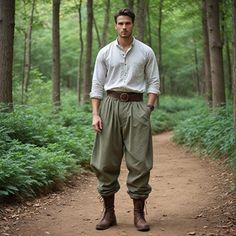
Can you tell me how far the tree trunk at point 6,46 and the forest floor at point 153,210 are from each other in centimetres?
244

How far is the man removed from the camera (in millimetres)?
4699

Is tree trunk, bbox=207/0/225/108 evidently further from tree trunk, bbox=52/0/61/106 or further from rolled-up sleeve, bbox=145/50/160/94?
rolled-up sleeve, bbox=145/50/160/94

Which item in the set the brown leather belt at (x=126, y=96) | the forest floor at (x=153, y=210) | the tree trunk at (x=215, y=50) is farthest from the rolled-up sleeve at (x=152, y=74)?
the tree trunk at (x=215, y=50)

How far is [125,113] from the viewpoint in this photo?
4.71 meters

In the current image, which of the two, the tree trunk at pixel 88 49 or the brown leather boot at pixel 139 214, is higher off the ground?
the tree trunk at pixel 88 49

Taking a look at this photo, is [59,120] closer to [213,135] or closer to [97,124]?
[213,135]

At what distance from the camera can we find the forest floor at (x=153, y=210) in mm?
4758

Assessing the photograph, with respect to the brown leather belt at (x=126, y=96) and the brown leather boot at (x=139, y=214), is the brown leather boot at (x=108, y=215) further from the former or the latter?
the brown leather belt at (x=126, y=96)

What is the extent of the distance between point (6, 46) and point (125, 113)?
494 cm

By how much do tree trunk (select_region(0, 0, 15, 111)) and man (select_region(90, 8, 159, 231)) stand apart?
4379 millimetres

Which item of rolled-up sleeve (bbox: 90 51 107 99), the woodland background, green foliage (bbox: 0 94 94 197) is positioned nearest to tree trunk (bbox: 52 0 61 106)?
the woodland background

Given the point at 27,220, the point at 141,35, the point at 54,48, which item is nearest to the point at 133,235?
the point at 27,220

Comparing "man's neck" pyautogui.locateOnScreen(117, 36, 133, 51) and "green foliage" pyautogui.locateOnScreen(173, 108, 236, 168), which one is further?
"green foliage" pyautogui.locateOnScreen(173, 108, 236, 168)

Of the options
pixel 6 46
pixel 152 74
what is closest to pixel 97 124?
pixel 152 74
